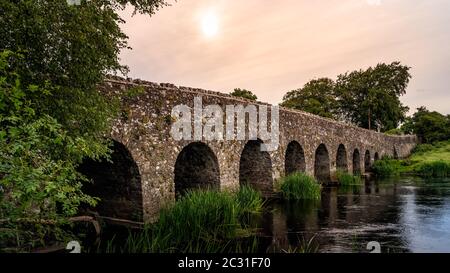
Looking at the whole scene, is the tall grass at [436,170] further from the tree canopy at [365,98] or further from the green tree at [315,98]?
the green tree at [315,98]

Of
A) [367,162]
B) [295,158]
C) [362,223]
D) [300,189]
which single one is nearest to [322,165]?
[295,158]

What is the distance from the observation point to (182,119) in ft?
36.9

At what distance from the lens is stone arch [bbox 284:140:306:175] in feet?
63.2

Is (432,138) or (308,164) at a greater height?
(432,138)

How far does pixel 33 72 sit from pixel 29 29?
560mm

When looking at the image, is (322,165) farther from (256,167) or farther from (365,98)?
(365,98)

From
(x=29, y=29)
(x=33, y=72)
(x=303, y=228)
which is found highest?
(x=29, y=29)

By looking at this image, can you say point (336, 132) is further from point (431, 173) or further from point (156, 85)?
point (156, 85)

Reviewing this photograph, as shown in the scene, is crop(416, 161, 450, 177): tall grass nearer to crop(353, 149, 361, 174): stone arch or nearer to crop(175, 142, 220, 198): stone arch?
crop(353, 149, 361, 174): stone arch

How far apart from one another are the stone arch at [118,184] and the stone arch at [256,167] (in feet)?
22.9

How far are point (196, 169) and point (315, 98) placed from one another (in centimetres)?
4387
